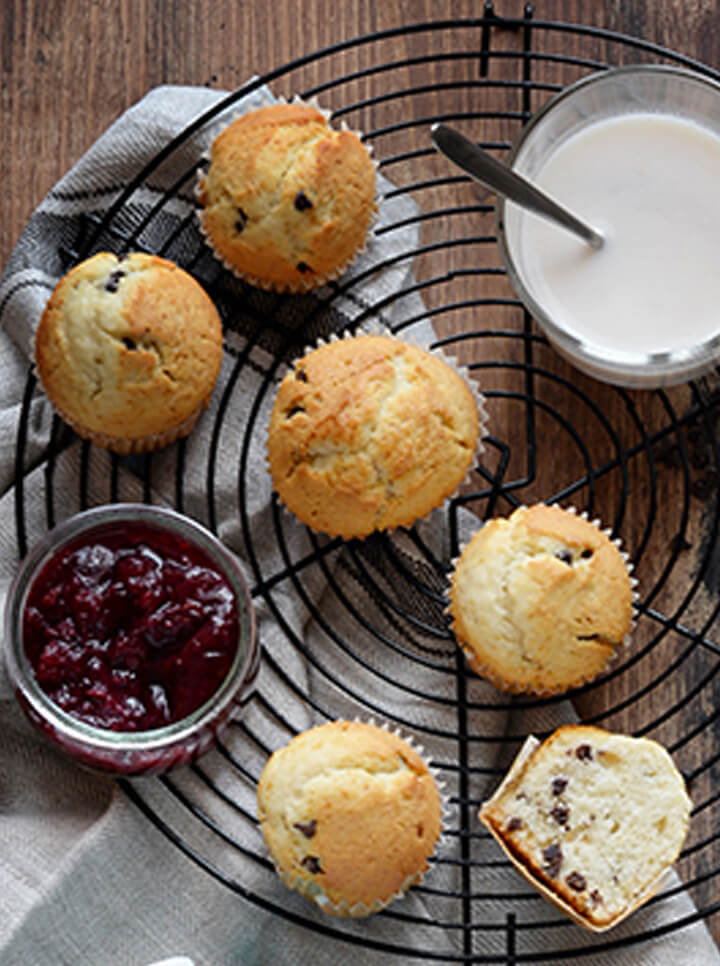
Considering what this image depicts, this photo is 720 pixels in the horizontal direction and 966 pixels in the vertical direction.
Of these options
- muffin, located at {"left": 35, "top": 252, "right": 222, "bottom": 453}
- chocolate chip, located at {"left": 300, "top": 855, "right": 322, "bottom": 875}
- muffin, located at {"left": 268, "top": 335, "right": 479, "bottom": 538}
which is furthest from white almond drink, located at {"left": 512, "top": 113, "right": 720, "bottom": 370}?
chocolate chip, located at {"left": 300, "top": 855, "right": 322, "bottom": 875}

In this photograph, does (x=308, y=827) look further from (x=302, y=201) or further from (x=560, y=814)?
(x=302, y=201)

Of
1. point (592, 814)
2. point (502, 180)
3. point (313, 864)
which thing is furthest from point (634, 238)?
point (313, 864)

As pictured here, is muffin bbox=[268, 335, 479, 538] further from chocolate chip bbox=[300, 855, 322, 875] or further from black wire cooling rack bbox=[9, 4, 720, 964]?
chocolate chip bbox=[300, 855, 322, 875]

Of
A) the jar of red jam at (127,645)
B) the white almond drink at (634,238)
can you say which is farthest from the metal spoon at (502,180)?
the jar of red jam at (127,645)

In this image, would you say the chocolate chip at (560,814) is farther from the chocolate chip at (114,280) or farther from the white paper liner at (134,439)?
the chocolate chip at (114,280)

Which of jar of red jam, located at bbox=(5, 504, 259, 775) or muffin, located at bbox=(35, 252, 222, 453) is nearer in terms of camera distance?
jar of red jam, located at bbox=(5, 504, 259, 775)
